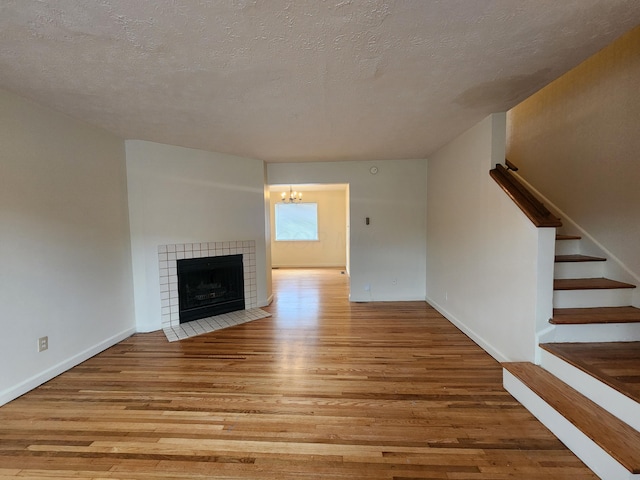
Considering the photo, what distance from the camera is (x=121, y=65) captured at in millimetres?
1530

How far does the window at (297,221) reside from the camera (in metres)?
7.71

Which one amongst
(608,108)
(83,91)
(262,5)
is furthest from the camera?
(608,108)

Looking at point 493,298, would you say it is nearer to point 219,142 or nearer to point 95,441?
point 95,441

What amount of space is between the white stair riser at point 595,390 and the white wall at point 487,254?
147 millimetres

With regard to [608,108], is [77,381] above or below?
below

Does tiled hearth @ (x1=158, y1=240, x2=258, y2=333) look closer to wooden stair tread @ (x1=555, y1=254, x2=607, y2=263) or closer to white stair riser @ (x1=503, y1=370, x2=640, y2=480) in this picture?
white stair riser @ (x1=503, y1=370, x2=640, y2=480)

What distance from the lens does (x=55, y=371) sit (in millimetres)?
2150

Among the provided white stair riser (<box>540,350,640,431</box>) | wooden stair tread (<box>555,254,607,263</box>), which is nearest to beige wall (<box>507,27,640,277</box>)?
wooden stair tread (<box>555,254,607,263</box>)

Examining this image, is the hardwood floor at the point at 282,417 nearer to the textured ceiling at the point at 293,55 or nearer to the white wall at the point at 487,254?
the white wall at the point at 487,254

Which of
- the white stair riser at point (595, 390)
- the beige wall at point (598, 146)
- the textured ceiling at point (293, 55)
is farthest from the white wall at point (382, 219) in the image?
the white stair riser at point (595, 390)

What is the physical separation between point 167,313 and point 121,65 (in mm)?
2722

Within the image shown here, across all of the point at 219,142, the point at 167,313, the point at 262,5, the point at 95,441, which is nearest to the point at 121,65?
the point at 262,5

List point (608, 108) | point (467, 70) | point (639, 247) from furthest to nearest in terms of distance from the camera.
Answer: point (608, 108)
point (639, 247)
point (467, 70)

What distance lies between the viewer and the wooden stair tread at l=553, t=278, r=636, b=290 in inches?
79.4
